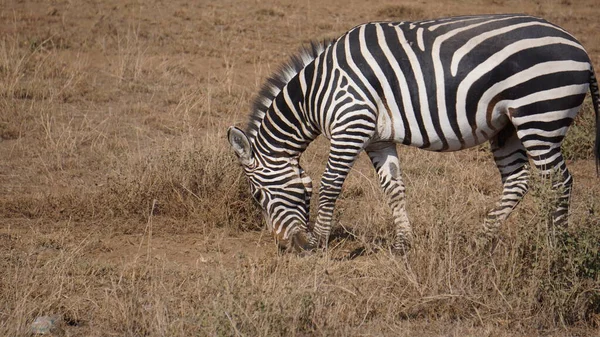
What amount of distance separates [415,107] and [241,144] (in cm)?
142

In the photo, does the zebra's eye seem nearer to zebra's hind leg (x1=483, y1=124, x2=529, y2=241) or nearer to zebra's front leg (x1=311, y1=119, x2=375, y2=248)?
zebra's front leg (x1=311, y1=119, x2=375, y2=248)

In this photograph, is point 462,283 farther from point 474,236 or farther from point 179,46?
point 179,46

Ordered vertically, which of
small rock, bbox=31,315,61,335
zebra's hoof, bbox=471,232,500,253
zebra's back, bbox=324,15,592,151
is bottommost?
small rock, bbox=31,315,61,335

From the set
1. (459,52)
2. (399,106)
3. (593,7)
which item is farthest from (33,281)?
(593,7)

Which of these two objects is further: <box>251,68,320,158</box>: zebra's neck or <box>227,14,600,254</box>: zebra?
<box>251,68,320,158</box>: zebra's neck

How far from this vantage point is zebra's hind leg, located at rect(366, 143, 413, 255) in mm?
6430

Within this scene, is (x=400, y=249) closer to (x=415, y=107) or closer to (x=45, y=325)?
(x=415, y=107)

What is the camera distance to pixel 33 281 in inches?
209

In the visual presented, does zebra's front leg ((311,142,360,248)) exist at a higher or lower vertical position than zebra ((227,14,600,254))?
lower

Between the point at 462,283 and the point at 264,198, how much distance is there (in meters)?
1.92

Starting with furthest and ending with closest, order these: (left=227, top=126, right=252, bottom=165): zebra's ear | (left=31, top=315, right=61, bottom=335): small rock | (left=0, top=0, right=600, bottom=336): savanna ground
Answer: (left=227, top=126, right=252, bottom=165): zebra's ear → (left=0, top=0, right=600, bottom=336): savanna ground → (left=31, top=315, right=61, bottom=335): small rock

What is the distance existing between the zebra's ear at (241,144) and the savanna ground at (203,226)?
0.65 meters

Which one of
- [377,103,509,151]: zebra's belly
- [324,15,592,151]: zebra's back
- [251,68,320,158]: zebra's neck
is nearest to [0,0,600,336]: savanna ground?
[377,103,509,151]: zebra's belly

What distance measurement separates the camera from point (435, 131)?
608 centimetres
